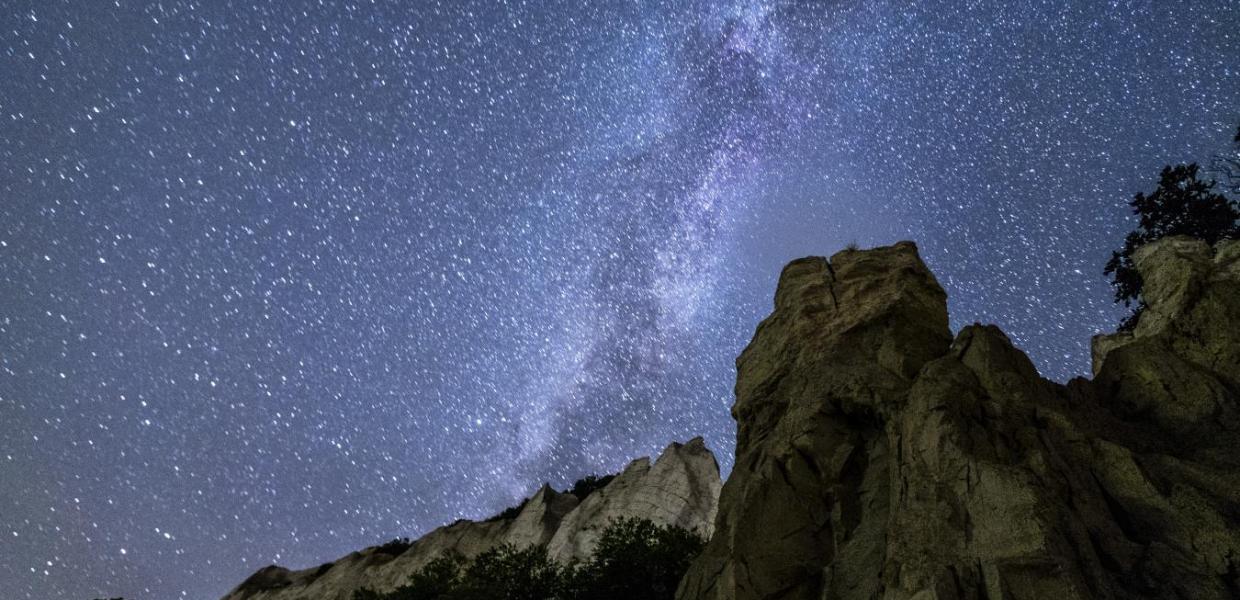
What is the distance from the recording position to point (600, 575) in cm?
3884

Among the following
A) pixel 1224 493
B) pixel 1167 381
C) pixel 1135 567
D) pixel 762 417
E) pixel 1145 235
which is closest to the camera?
pixel 1135 567

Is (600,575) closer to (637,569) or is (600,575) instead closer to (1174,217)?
(637,569)

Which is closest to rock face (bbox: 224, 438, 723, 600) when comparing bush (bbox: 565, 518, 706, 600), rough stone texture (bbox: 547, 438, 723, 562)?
rough stone texture (bbox: 547, 438, 723, 562)

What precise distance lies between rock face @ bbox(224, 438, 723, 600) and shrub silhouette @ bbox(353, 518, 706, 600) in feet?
27.8

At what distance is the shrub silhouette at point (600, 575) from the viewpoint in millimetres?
37562

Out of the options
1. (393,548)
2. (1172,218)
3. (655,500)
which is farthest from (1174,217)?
(393,548)

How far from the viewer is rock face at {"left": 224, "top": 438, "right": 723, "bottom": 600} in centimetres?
5219

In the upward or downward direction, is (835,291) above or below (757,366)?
above

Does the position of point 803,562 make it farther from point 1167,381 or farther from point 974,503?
point 1167,381

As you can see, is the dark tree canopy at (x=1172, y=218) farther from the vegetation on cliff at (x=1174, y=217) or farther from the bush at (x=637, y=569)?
the bush at (x=637, y=569)

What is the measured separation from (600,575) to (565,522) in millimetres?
16827

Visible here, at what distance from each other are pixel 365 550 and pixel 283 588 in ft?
28.8

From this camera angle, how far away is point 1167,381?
22906 mm

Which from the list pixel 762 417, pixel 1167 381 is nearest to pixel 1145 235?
pixel 1167 381
